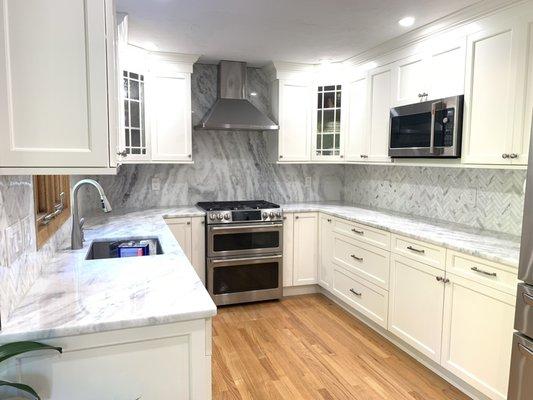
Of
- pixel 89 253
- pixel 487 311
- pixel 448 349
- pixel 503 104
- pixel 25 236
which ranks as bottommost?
pixel 448 349

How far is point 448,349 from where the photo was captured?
2492 millimetres

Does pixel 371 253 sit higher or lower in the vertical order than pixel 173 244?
lower

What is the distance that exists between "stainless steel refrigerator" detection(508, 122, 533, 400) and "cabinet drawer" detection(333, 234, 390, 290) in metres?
1.17

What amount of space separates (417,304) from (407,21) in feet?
6.60

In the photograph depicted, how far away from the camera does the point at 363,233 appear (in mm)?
3393

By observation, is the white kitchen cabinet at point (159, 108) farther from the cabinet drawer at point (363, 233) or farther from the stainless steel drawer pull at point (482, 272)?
the stainless steel drawer pull at point (482, 272)

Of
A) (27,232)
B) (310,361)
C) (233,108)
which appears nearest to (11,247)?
(27,232)

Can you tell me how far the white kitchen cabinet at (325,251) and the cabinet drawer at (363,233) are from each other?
131mm

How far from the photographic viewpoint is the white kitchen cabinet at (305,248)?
163 inches

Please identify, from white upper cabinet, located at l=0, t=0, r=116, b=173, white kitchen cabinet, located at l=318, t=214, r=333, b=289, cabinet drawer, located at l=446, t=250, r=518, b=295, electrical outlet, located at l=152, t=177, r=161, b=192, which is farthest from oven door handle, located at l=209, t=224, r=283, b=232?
white upper cabinet, located at l=0, t=0, r=116, b=173

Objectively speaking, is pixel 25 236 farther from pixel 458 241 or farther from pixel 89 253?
pixel 458 241

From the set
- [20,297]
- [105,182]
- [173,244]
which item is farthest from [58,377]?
[105,182]

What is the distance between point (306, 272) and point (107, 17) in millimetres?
3338

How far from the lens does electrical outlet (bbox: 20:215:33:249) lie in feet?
5.07
